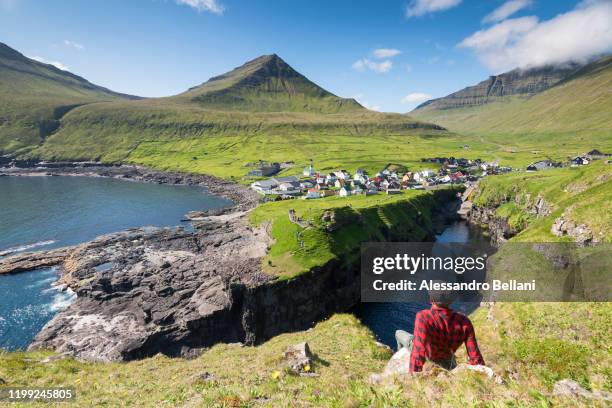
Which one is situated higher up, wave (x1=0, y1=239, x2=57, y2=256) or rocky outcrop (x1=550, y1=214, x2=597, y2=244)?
rocky outcrop (x1=550, y1=214, x2=597, y2=244)

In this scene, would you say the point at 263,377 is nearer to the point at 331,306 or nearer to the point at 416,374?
the point at 416,374

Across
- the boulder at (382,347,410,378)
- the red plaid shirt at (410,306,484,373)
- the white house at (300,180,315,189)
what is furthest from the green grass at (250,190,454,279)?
the white house at (300,180,315,189)

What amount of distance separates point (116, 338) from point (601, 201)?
77.5 meters

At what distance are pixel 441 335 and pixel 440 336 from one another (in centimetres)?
7

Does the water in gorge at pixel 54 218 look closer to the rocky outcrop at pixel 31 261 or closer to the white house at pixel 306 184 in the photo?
the rocky outcrop at pixel 31 261

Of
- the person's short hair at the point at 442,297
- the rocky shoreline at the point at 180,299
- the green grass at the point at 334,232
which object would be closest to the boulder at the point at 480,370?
the person's short hair at the point at 442,297

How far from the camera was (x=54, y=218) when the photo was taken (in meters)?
121

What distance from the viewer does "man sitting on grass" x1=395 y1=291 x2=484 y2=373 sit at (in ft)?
36.5

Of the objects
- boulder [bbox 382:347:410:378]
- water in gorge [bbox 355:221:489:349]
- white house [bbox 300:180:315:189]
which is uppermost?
boulder [bbox 382:347:410:378]

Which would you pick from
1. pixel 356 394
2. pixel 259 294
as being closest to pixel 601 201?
pixel 259 294

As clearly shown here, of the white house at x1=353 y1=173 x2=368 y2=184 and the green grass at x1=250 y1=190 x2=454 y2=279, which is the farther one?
the white house at x1=353 y1=173 x2=368 y2=184

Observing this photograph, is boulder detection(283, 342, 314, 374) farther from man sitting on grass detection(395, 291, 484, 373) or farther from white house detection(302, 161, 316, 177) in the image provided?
white house detection(302, 161, 316, 177)

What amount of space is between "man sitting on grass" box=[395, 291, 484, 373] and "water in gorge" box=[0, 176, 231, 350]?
6436 centimetres

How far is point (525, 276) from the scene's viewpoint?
44.3 metres
